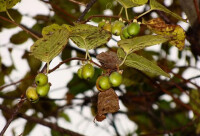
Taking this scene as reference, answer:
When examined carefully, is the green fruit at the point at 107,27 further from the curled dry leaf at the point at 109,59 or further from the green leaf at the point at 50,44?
the green leaf at the point at 50,44

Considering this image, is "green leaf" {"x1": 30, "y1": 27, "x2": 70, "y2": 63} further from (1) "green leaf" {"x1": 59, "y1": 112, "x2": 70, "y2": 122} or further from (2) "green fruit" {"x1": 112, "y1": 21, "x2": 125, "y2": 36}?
(1) "green leaf" {"x1": 59, "y1": 112, "x2": 70, "y2": 122}

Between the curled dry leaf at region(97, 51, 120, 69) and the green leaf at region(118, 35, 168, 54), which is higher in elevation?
the green leaf at region(118, 35, 168, 54)

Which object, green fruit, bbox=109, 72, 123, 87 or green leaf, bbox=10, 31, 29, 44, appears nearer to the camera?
green fruit, bbox=109, 72, 123, 87

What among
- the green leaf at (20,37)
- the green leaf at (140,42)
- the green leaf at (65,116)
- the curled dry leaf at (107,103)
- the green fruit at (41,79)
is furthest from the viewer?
the green leaf at (65,116)

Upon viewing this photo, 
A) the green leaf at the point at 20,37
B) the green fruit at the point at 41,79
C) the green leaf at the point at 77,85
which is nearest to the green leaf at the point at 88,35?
the green fruit at the point at 41,79

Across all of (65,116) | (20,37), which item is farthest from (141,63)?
(65,116)

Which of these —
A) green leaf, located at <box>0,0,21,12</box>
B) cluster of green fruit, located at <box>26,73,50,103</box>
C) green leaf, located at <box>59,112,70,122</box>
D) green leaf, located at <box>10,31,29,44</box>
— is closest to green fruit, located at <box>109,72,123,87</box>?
cluster of green fruit, located at <box>26,73,50,103</box>

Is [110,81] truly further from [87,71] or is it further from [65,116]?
[65,116]
